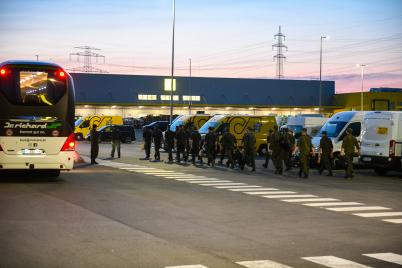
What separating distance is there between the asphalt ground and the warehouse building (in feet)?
213

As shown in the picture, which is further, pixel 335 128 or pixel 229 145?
pixel 335 128

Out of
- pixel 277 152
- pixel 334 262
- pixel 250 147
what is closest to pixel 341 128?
pixel 277 152

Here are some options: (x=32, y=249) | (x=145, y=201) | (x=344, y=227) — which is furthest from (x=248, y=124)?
(x=32, y=249)

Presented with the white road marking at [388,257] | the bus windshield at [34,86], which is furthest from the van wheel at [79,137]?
the white road marking at [388,257]

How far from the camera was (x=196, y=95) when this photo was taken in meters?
89.8

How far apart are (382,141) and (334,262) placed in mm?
17158

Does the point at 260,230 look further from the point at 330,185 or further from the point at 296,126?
the point at 296,126

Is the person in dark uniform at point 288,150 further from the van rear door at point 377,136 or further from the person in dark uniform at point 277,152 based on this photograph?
the van rear door at point 377,136

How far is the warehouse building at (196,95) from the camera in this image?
283 ft

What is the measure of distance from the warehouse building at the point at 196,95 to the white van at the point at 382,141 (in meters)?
58.0

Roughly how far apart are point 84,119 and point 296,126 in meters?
22.4

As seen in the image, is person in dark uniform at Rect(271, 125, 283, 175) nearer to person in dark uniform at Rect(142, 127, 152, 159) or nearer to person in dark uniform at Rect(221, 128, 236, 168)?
person in dark uniform at Rect(221, 128, 236, 168)

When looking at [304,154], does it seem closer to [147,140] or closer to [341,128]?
[341,128]

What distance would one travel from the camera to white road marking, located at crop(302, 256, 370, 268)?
835 centimetres
